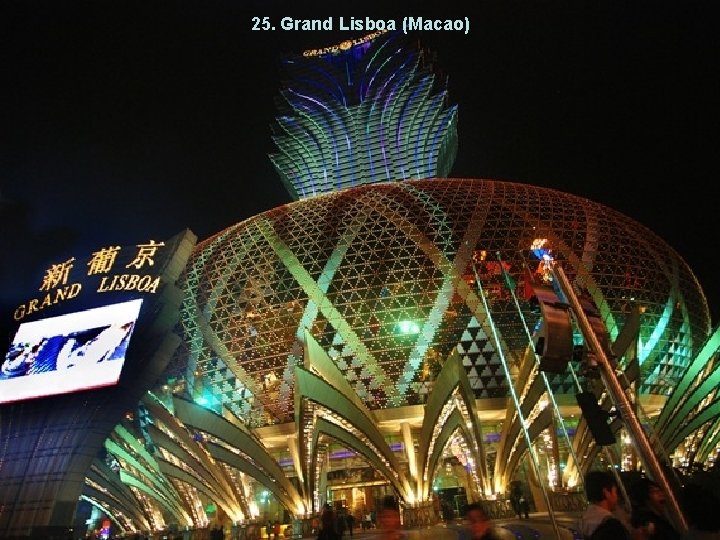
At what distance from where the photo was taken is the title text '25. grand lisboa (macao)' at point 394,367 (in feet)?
109

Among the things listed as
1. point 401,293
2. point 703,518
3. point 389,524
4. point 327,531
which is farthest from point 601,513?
point 401,293

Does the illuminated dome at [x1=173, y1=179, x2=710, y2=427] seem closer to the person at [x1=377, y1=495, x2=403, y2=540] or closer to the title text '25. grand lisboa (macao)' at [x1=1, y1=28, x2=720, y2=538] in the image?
the title text '25. grand lisboa (macao)' at [x1=1, y1=28, x2=720, y2=538]

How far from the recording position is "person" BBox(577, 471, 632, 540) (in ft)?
16.1

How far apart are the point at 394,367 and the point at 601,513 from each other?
3177 cm

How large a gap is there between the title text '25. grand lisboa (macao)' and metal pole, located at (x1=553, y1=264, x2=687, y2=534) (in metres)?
21.1

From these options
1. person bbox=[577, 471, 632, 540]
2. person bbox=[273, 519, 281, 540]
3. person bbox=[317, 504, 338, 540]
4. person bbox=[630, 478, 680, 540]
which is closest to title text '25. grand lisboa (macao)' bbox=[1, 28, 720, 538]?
person bbox=[273, 519, 281, 540]

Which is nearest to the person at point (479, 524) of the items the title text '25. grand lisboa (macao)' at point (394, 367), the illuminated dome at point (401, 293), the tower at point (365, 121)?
the title text '25. grand lisboa (macao)' at point (394, 367)

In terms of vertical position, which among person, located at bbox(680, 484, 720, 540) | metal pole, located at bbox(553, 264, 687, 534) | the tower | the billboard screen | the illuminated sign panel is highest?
the tower

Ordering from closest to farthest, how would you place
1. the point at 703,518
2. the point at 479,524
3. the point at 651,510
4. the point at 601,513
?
the point at 703,518
the point at 601,513
the point at 479,524
the point at 651,510

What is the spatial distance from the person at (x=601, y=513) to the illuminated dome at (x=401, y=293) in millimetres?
30434

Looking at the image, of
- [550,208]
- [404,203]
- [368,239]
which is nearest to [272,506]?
[368,239]

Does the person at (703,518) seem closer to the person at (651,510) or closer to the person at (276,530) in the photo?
the person at (651,510)

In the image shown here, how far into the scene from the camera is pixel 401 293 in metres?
38.1

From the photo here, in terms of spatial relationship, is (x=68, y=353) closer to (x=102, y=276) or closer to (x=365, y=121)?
(x=102, y=276)
